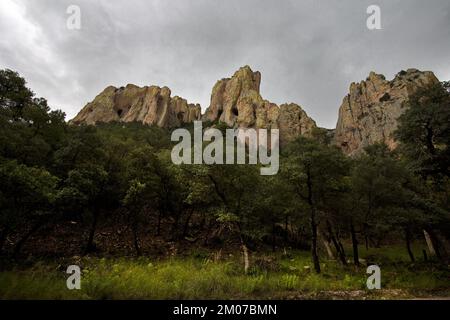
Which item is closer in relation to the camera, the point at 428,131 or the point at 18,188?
the point at 18,188

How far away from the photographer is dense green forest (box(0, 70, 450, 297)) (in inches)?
623

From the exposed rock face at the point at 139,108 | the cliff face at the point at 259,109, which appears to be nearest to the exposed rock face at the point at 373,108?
the cliff face at the point at 259,109

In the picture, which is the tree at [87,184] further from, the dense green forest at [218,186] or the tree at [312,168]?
the tree at [312,168]

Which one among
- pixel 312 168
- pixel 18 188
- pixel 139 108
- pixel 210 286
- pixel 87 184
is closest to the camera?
pixel 210 286

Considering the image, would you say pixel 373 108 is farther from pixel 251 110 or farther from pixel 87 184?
pixel 87 184

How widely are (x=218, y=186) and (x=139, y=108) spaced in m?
116

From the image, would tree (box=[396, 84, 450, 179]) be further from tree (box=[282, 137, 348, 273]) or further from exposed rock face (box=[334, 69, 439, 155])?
exposed rock face (box=[334, 69, 439, 155])

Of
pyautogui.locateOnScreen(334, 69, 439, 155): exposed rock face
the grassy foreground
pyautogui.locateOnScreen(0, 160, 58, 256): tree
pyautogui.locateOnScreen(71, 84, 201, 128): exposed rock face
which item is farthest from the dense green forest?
pyautogui.locateOnScreen(71, 84, 201, 128): exposed rock face

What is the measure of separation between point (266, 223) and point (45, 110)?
2410cm

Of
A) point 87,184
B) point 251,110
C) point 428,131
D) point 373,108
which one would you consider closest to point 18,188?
point 87,184

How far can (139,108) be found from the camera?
122812 mm

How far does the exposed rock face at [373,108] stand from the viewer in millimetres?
94000
